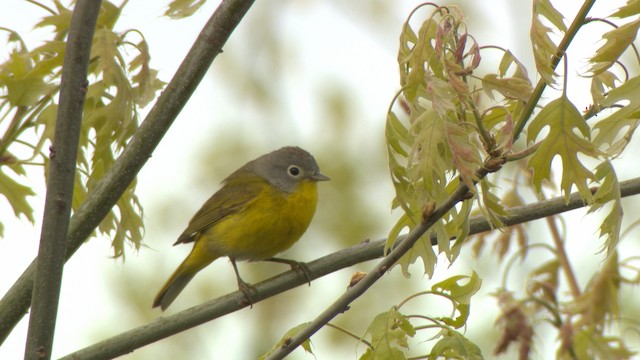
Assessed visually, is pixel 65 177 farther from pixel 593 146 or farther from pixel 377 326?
pixel 593 146

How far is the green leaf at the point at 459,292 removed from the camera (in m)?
2.87

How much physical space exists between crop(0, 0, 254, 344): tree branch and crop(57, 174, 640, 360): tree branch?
298 millimetres

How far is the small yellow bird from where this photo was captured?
18.5 ft

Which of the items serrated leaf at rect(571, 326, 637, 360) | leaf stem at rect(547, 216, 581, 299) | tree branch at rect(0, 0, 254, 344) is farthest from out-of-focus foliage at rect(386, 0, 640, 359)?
leaf stem at rect(547, 216, 581, 299)

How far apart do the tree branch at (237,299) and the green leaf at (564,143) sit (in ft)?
1.41

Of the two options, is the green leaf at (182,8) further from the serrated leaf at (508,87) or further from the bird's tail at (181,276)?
the bird's tail at (181,276)

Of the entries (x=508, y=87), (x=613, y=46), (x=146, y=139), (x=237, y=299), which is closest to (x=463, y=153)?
(x=508, y=87)

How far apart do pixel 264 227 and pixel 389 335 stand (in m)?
3.00

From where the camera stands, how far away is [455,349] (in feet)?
8.43

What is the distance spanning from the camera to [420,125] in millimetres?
2375

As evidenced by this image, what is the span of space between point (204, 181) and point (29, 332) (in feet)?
20.3

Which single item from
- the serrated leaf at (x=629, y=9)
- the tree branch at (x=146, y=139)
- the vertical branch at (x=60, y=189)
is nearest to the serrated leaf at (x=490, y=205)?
the serrated leaf at (x=629, y=9)

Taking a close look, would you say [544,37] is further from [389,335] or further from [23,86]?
[23,86]

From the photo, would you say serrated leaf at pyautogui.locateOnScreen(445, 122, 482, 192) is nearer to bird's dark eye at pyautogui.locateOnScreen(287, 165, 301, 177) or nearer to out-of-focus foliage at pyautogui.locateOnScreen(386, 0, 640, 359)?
out-of-focus foliage at pyautogui.locateOnScreen(386, 0, 640, 359)
